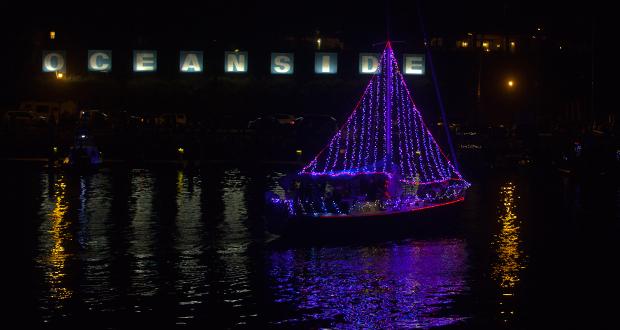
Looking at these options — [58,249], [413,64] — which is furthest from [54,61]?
[58,249]

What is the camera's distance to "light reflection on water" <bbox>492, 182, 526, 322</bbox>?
19.1 metres

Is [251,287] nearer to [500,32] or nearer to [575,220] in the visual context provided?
[575,220]

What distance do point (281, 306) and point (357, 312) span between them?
4.89ft

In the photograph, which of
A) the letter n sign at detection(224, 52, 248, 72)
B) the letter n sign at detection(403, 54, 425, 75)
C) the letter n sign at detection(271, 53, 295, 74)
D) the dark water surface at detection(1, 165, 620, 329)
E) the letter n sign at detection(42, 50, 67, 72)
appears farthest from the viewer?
the letter n sign at detection(42, 50, 67, 72)

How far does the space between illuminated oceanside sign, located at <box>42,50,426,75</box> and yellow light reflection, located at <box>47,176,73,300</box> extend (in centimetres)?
2997

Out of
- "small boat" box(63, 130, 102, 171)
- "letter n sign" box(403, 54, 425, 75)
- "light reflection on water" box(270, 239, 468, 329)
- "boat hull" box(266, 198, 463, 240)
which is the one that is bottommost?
"light reflection on water" box(270, 239, 468, 329)

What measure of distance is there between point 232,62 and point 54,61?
11960 millimetres

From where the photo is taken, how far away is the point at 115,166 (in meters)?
47.7

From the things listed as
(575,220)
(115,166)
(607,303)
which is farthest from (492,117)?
(607,303)

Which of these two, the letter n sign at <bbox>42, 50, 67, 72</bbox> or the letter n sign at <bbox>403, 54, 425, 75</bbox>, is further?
the letter n sign at <bbox>42, 50, 67, 72</bbox>

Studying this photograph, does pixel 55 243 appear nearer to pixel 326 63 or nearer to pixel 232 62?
pixel 232 62

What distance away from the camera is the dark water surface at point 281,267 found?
1788cm

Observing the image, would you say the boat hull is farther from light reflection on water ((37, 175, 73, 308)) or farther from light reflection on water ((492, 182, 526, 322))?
light reflection on water ((37, 175, 73, 308))

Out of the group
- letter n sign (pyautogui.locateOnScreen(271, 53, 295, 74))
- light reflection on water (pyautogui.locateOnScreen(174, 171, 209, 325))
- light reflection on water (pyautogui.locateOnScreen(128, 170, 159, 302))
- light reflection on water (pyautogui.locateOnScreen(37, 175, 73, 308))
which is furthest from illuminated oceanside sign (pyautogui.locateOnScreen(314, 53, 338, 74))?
light reflection on water (pyautogui.locateOnScreen(37, 175, 73, 308))
